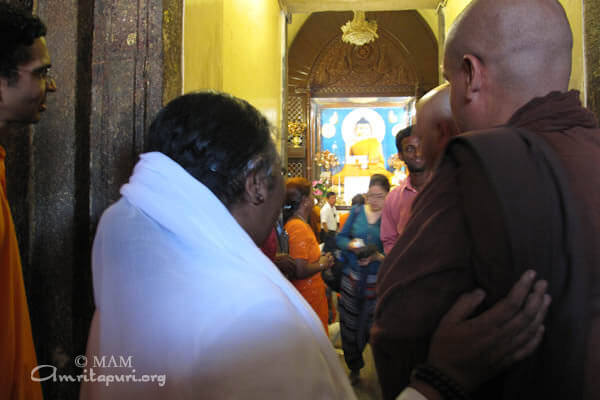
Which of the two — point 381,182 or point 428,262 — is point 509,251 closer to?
point 428,262

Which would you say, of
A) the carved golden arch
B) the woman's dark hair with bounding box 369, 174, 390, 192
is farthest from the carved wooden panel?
the woman's dark hair with bounding box 369, 174, 390, 192

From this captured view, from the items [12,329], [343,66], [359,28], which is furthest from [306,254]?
[343,66]

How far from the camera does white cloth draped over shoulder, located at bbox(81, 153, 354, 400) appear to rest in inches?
27.1

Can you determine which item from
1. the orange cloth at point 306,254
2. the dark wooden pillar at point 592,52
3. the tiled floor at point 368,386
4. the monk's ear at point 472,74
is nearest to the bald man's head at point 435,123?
the monk's ear at point 472,74

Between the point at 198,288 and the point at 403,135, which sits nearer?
the point at 198,288

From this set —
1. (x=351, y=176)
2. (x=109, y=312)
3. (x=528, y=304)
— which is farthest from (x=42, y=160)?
(x=351, y=176)

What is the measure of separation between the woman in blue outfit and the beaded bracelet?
238cm

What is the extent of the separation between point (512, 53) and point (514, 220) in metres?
0.42

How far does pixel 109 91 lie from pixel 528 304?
65.7 inches

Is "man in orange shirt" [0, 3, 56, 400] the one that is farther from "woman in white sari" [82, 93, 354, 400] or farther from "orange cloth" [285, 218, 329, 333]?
"orange cloth" [285, 218, 329, 333]

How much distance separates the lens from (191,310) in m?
0.71

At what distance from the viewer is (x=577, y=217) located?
2.38 feet

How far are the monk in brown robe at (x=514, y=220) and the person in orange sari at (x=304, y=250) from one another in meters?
2.03

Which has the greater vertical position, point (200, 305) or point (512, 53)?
point (512, 53)
